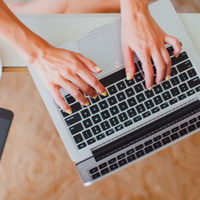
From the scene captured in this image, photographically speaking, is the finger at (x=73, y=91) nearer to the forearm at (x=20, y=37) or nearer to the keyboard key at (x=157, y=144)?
the forearm at (x=20, y=37)

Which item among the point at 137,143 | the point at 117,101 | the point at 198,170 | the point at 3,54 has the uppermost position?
the point at 3,54

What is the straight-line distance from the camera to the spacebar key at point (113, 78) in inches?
19.5

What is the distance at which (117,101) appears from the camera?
50 centimetres

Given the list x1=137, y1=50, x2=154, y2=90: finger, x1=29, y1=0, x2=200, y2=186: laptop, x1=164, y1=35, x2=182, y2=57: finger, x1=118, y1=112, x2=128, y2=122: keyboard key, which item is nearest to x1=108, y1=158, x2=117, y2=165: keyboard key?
x1=29, y1=0, x2=200, y2=186: laptop

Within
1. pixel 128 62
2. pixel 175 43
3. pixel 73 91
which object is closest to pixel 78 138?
pixel 73 91

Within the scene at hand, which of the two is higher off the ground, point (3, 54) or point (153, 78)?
point (3, 54)

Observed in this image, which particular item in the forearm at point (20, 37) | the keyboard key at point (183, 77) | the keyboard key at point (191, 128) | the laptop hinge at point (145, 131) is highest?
the forearm at point (20, 37)

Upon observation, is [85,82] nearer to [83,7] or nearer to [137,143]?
[137,143]

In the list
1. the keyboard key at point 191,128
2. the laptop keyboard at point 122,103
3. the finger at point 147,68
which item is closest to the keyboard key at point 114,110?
the laptop keyboard at point 122,103

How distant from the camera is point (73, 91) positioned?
477 millimetres

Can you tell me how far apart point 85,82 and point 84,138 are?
151 mm

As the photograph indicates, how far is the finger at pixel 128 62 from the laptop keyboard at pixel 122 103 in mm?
18

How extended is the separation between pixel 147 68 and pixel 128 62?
52 millimetres

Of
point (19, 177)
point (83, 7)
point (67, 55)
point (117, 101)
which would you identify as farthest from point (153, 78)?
point (19, 177)
